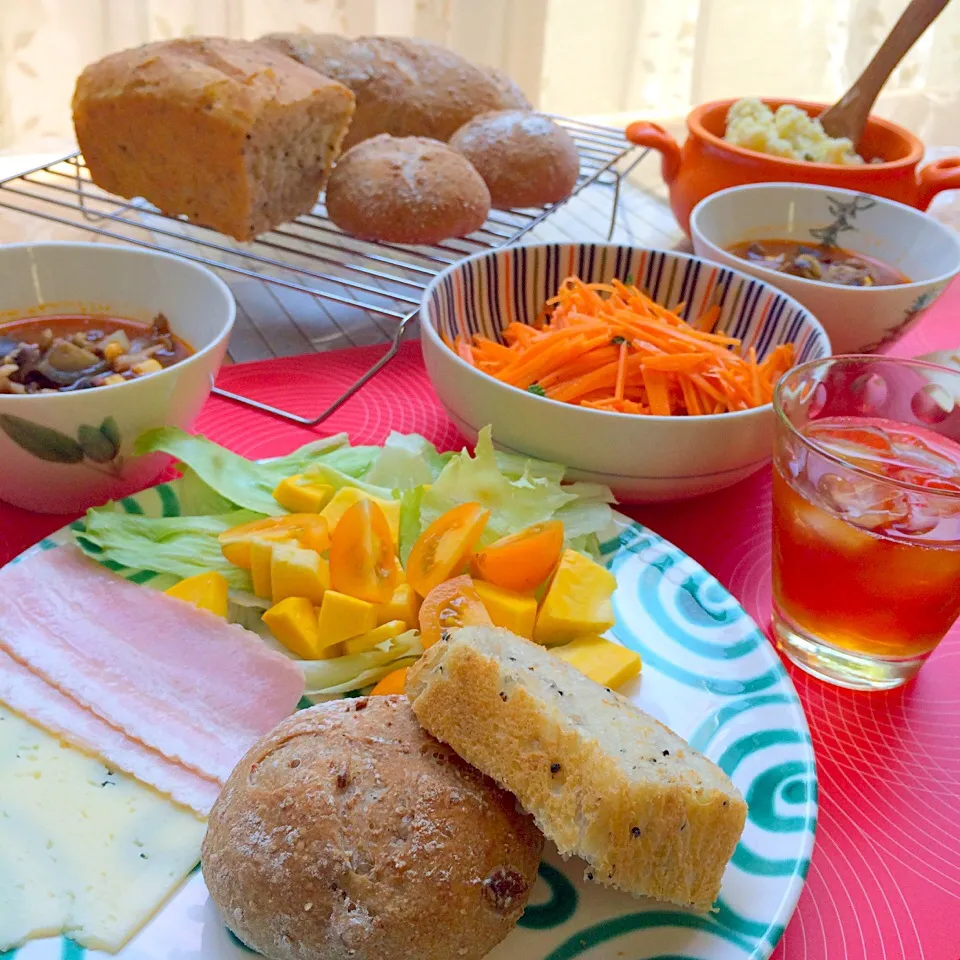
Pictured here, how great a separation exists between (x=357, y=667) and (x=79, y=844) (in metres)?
0.39

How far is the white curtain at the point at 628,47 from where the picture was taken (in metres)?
3.48

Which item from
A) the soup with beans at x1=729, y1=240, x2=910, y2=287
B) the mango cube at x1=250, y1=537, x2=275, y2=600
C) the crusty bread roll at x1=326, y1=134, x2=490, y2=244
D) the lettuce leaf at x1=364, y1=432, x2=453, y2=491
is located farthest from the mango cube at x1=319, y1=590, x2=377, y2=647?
the soup with beans at x1=729, y1=240, x2=910, y2=287

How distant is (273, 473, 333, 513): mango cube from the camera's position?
4.77 feet

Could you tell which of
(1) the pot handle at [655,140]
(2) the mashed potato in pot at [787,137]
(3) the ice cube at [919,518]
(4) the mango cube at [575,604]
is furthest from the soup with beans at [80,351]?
(2) the mashed potato in pot at [787,137]

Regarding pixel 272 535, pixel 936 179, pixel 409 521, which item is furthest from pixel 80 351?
pixel 936 179

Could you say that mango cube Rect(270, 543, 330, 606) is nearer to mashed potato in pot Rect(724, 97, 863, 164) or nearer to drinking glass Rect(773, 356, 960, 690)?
drinking glass Rect(773, 356, 960, 690)

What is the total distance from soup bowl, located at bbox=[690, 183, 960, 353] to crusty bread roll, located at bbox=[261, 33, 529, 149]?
0.78 metres

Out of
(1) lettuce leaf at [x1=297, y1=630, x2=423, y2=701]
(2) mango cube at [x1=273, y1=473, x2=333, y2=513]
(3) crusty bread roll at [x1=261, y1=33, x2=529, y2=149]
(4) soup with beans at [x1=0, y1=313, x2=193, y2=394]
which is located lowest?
(1) lettuce leaf at [x1=297, y1=630, x2=423, y2=701]

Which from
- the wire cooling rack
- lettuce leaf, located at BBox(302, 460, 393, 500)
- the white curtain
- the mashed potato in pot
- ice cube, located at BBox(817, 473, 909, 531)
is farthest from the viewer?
the white curtain

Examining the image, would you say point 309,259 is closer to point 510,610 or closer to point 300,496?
point 300,496

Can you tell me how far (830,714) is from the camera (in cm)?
128

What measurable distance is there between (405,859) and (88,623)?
60cm

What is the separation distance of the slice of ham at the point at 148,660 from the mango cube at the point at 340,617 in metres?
0.07

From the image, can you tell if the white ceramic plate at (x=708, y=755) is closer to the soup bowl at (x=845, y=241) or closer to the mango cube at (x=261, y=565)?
the mango cube at (x=261, y=565)
